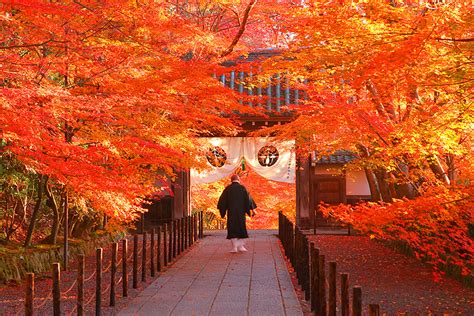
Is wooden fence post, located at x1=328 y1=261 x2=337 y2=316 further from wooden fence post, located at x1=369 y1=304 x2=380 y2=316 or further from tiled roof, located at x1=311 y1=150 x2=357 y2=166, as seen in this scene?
tiled roof, located at x1=311 y1=150 x2=357 y2=166

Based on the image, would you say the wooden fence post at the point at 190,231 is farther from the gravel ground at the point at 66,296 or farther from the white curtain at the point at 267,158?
the white curtain at the point at 267,158

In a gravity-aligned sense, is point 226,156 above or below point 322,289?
above

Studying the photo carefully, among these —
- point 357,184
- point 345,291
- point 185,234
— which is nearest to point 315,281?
point 345,291

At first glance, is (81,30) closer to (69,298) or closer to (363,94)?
(69,298)

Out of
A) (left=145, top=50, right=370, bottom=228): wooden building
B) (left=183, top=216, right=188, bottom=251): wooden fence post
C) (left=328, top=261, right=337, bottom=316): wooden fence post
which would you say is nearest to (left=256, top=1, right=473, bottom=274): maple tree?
(left=328, top=261, right=337, bottom=316): wooden fence post

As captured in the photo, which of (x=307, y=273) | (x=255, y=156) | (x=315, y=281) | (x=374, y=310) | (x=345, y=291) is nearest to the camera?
(x=374, y=310)

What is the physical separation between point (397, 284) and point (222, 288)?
11.9 ft

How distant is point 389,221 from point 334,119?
479cm

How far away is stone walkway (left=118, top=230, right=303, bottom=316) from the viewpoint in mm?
7812

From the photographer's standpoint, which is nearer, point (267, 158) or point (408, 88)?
point (408, 88)

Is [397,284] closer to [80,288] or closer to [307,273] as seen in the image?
[307,273]

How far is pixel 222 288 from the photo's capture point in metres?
9.45

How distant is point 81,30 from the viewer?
10336 mm

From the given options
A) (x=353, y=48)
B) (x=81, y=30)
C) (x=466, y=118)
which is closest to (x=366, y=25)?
(x=353, y=48)
